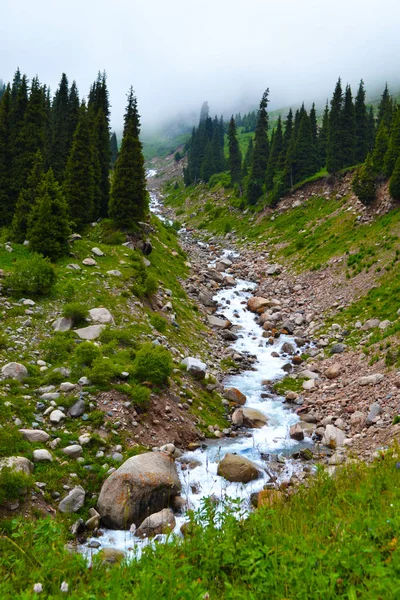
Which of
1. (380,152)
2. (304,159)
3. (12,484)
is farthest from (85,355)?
(304,159)

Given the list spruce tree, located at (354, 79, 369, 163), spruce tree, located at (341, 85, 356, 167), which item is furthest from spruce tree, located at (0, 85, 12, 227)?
spruce tree, located at (354, 79, 369, 163)

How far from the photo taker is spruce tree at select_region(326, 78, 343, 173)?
2119 inches

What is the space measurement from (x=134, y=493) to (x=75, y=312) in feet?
32.4

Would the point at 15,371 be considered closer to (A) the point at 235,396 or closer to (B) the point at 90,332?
(B) the point at 90,332

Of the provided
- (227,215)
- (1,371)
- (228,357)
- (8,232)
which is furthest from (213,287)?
(227,215)

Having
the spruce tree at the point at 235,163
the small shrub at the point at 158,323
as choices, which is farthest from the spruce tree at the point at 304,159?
the small shrub at the point at 158,323

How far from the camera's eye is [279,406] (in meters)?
18.7

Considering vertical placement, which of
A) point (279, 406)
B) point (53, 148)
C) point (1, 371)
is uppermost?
point (53, 148)

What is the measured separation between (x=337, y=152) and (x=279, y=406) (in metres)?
46.8

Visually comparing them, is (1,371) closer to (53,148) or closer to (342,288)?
(342,288)

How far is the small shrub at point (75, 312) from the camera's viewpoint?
1731 centimetres

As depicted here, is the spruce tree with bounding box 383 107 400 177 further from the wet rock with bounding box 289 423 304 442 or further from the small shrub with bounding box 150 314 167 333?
the wet rock with bounding box 289 423 304 442

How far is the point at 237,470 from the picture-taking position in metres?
11.9

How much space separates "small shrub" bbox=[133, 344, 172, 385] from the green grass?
27.9 feet
